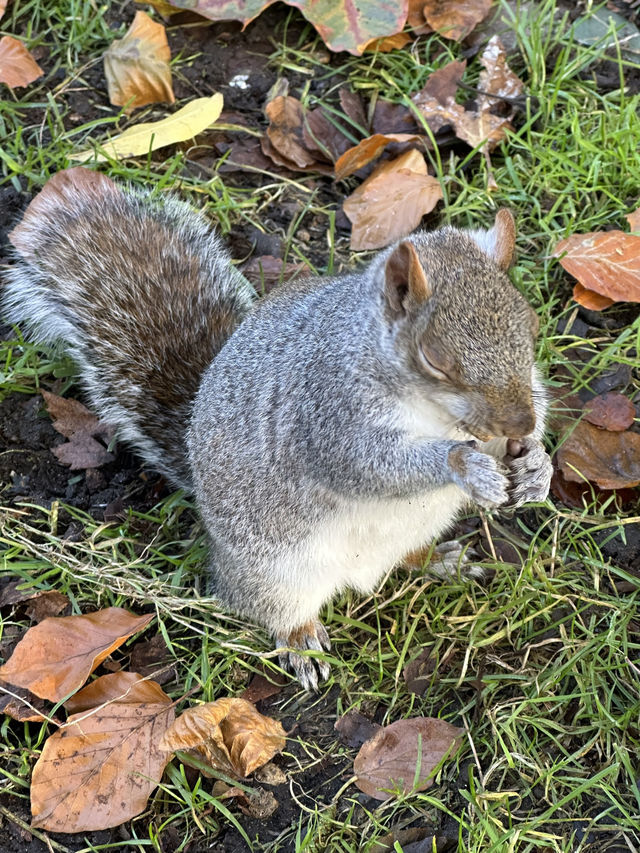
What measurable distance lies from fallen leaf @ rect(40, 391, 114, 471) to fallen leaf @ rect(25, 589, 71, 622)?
0.32m

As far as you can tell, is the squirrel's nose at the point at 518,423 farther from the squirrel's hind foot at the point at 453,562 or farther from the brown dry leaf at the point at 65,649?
the brown dry leaf at the point at 65,649

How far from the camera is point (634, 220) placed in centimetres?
233

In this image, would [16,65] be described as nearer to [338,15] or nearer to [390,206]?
[338,15]

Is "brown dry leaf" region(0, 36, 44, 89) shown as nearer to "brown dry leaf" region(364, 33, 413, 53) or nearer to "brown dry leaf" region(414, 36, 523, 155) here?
"brown dry leaf" region(364, 33, 413, 53)

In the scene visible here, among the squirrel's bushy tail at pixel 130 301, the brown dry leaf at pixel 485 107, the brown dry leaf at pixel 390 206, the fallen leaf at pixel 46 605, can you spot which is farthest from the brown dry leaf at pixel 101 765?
the brown dry leaf at pixel 485 107

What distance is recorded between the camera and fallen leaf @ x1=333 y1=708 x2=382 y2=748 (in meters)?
1.81

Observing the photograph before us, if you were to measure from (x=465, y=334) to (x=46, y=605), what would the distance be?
1018 millimetres

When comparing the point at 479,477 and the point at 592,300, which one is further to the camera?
the point at 592,300

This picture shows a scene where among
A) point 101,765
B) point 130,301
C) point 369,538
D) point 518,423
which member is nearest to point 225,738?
point 101,765

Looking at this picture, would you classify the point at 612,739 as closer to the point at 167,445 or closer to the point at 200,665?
the point at 200,665

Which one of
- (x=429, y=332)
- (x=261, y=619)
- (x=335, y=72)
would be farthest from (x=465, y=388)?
(x=335, y=72)

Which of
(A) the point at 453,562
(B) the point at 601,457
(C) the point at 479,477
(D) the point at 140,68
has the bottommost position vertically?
(A) the point at 453,562

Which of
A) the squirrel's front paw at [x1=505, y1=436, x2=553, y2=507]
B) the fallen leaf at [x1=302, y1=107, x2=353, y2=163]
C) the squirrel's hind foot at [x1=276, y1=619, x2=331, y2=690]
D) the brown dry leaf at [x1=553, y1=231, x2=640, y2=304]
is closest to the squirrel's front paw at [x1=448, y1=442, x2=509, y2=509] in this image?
the squirrel's front paw at [x1=505, y1=436, x2=553, y2=507]

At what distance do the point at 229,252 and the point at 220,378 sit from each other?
2.01 ft
